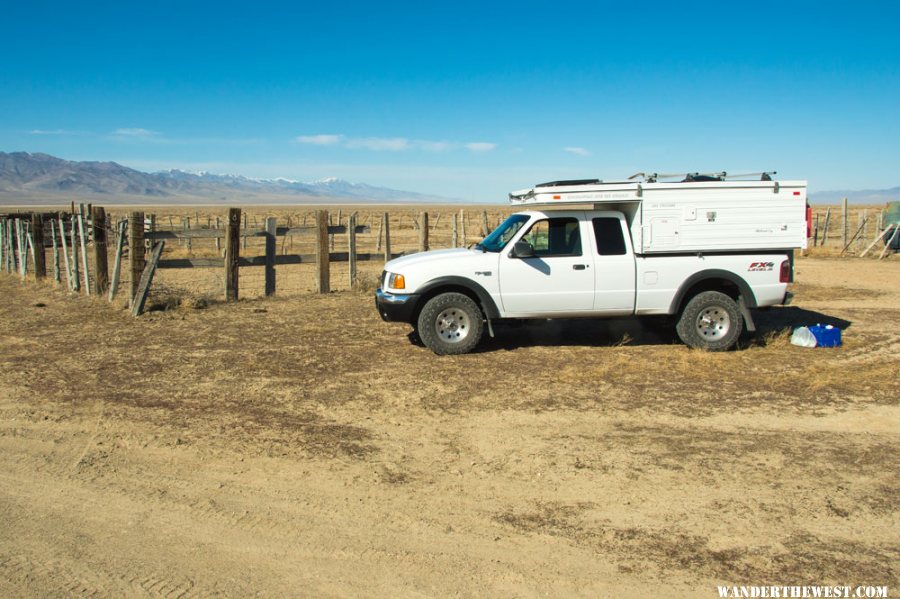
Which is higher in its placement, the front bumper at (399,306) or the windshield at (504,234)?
the windshield at (504,234)

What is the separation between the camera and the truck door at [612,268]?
9.19 metres

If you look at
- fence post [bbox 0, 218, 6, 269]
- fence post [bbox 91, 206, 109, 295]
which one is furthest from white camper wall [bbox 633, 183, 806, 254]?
fence post [bbox 0, 218, 6, 269]

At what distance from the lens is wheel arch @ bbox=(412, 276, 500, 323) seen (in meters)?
9.05

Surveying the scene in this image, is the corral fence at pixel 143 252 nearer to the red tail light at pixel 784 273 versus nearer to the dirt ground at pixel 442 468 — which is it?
the dirt ground at pixel 442 468

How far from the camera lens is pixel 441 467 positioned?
5.47 metres

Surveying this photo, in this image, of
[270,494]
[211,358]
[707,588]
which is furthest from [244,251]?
[707,588]

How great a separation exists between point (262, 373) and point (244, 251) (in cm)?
2149

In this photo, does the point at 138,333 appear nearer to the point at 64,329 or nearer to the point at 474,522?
the point at 64,329

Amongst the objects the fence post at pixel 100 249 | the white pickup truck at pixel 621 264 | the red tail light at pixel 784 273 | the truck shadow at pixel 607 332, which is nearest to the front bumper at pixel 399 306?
the white pickup truck at pixel 621 264

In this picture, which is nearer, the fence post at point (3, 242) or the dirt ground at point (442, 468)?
the dirt ground at point (442, 468)

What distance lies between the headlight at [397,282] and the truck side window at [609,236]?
2.51 m

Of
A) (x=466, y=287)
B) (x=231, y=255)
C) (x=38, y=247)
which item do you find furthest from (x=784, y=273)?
(x=38, y=247)

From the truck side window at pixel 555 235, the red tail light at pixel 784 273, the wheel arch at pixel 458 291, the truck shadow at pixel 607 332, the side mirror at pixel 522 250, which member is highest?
the truck side window at pixel 555 235

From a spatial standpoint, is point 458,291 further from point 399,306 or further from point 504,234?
point 504,234
